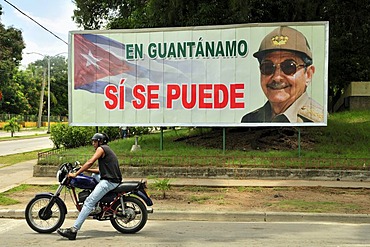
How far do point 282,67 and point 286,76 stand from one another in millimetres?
300

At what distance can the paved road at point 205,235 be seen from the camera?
7301 mm

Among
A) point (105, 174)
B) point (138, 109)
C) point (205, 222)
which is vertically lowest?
point (205, 222)

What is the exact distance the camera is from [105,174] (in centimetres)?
766

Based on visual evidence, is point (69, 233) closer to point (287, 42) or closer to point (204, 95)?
point (204, 95)

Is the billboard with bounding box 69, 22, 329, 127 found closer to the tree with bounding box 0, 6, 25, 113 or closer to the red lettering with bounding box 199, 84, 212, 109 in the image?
the red lettering with bounding box 199, 84, 212, 109

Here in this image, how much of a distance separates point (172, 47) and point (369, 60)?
1569cm

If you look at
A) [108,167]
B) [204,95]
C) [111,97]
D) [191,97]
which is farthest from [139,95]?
[108,167]

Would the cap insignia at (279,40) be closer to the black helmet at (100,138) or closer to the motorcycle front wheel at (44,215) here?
the black helmet at (100,138)

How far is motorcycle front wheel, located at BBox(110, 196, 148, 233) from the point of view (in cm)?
779

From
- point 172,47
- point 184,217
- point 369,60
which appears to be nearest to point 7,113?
point 369,60

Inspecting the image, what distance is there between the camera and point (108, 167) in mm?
7691

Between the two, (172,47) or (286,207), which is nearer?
(286,207)

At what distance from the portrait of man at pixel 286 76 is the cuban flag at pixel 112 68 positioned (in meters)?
2.35

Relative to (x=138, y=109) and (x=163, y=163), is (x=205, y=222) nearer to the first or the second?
(x=163, y=163)
